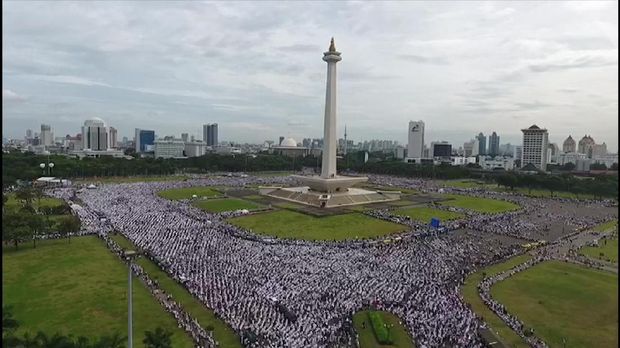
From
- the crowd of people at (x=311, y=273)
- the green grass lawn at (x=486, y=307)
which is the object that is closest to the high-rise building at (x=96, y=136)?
the crowd of people at (x=311, y=273)

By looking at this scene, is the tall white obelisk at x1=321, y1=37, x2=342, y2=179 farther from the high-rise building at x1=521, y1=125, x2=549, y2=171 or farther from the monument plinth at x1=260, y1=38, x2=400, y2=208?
the high-rise building at x1=521, y1=125, x2=549, y2=171

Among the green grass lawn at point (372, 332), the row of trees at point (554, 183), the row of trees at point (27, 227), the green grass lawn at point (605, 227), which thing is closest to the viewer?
the green grass lawn at point (372, 332)

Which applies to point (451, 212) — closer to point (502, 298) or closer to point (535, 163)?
point (502, 298)

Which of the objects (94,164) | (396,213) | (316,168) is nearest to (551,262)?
(396,213)

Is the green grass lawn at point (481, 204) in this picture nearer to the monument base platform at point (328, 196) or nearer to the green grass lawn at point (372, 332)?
the monument base platform at point (328, 196)

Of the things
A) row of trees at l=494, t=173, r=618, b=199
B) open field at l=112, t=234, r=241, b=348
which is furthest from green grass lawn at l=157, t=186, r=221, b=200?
row of trees at l=494, t=173, r=618, b=199

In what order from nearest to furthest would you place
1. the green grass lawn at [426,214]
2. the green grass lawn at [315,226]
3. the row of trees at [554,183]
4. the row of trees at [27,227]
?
the row of trees at [27,227], the green grass lawn at [315,226], the green grass lawn at [426,214], the row of trees at [554,183]

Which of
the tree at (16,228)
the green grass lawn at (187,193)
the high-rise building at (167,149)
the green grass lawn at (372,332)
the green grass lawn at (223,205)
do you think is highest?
the high-rise building at (167,149)

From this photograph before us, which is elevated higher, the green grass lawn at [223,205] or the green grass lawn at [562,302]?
the green grass lawn at [223,205]
